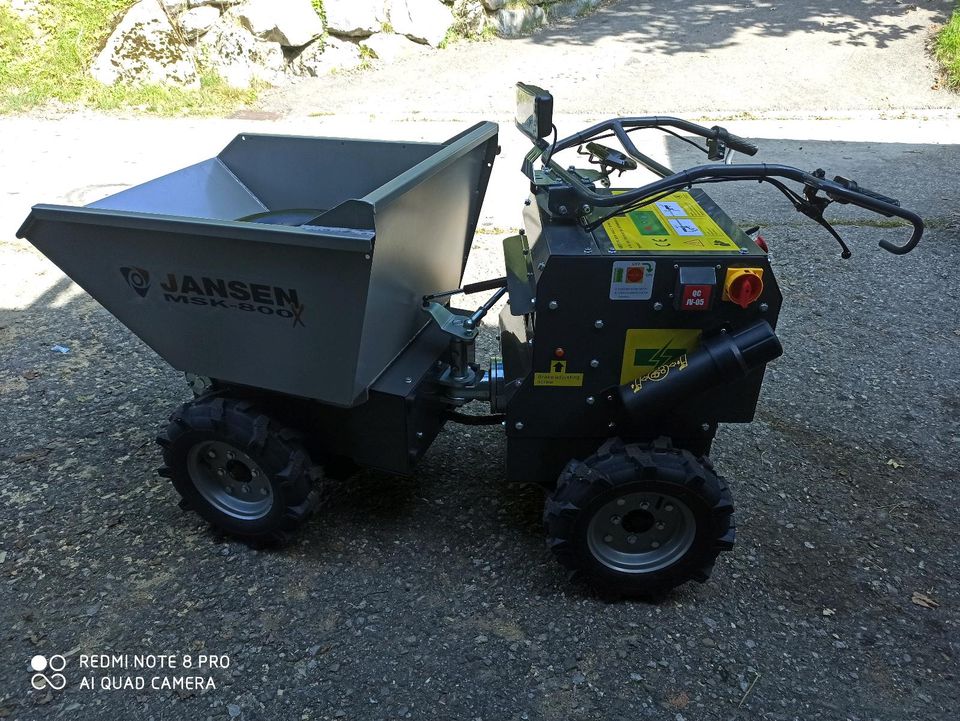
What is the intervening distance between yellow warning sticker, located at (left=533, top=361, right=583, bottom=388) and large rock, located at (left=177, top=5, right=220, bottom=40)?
27.3 feet

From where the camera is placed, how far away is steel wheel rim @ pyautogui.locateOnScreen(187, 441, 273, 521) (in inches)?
97.7

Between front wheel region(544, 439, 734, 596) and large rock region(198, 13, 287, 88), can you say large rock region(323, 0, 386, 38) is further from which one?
front wheel region(544, 439, 734, 596)

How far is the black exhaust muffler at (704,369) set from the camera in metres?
2.00

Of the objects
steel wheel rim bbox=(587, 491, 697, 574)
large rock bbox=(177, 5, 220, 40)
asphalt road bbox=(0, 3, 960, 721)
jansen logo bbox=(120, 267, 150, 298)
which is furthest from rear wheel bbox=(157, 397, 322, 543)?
large rock bbox=(177, 5, 220, 40)

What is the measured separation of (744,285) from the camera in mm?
1976

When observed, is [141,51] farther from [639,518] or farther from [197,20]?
[639,518]

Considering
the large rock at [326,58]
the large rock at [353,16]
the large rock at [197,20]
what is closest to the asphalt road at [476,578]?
the large rock at [197,20]

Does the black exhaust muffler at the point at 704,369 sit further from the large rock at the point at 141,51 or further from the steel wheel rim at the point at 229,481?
the large rock at the point at 141,51

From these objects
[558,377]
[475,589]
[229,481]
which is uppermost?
[558,377]

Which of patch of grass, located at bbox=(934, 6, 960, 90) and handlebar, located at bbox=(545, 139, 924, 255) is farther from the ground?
handlebar, located at bbox=(545, 139, 924, 255)

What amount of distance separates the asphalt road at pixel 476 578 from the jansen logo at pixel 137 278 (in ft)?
3.14

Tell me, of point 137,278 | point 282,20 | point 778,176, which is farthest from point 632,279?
point 282,20

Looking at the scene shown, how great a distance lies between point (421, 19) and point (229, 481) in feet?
29.0

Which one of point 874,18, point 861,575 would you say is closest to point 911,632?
point 861,575
